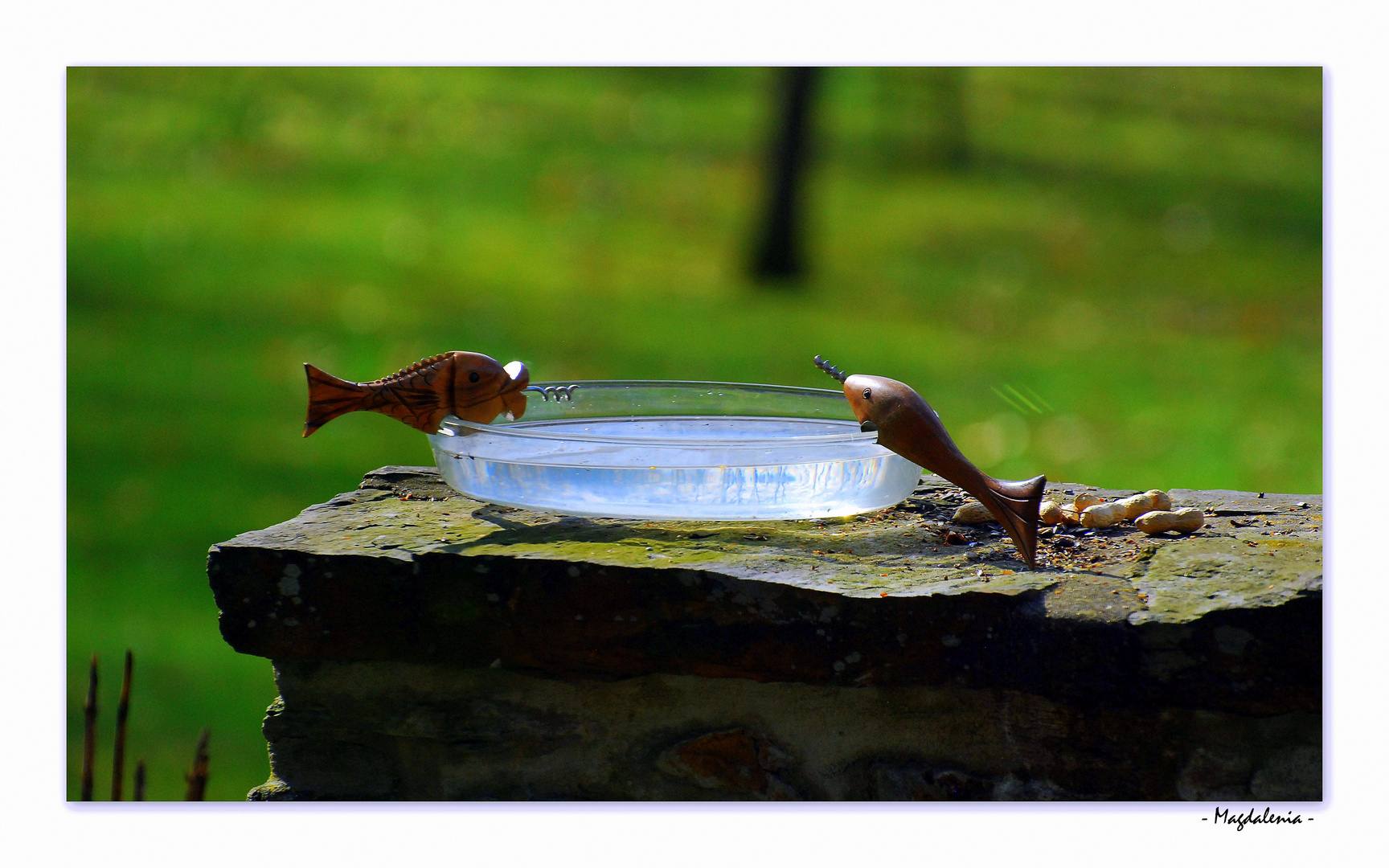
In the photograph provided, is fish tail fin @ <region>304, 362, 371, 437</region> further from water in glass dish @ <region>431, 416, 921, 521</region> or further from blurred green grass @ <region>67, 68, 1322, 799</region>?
blurred green grass @ <region>67, 68, 1322, 799</region>

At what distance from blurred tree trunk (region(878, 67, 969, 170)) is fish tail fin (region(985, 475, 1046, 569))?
2.23 metres

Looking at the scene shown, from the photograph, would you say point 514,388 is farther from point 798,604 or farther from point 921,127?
point 921,127

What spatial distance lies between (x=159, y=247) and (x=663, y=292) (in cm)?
115

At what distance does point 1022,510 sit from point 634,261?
203cm

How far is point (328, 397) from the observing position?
119 centimetres

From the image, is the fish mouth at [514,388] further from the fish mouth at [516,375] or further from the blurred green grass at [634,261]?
the blurred green grass at [634,261]

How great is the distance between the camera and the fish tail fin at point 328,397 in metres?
1.19

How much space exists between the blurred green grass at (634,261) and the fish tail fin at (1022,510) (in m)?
1.44

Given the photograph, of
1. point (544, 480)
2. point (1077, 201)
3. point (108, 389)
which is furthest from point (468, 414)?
point (1077, 201)

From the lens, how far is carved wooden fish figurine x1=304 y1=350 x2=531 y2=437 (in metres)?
1.19

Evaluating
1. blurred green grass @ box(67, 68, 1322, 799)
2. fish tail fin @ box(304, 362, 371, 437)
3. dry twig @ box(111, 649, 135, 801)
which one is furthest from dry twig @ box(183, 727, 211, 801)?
blurred green grass @ box(67, 68, 1322, 799)

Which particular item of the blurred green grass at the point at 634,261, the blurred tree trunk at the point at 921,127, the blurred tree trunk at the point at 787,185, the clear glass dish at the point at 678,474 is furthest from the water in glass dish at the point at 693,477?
the blurred tree trunk at the point at 921,127

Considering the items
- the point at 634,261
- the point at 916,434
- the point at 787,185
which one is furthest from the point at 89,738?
the point at 787,185

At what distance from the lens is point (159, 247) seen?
9.07ft
